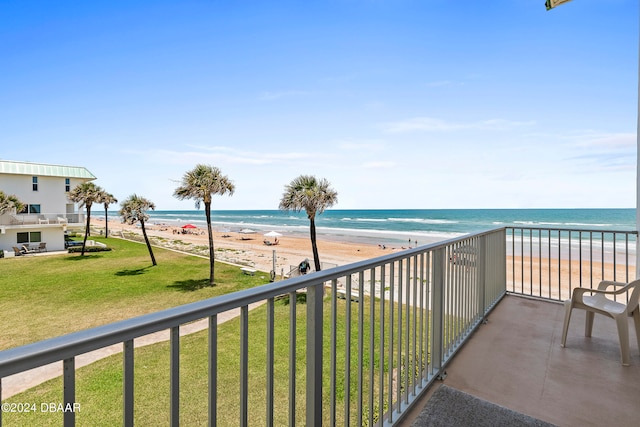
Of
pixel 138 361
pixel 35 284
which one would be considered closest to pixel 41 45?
pixel 35 284

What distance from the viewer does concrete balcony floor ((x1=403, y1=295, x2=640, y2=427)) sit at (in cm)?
194

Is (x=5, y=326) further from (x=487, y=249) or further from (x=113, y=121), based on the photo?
(x=113, y=121)

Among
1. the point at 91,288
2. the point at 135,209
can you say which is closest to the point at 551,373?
the point at 91,288

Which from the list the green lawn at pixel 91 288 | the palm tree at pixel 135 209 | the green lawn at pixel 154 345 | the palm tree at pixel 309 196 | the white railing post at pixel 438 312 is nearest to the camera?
the white railing post at pixel 438 312

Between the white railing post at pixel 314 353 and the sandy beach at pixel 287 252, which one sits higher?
the white railing post at pixel 314 353

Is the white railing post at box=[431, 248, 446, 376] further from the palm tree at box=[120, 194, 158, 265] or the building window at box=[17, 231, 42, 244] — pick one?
the building window at box=[17, 231, 42, 244]

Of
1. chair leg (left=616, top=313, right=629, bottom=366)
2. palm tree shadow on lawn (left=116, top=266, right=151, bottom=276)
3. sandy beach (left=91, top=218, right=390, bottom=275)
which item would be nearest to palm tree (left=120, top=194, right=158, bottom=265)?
palm tree shadow on lawn (left=116, top=266, right=151, bottom=276)

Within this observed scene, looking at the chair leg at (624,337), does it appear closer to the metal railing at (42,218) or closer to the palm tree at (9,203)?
the palm tree at (9,203)

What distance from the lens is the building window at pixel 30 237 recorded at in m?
21.0

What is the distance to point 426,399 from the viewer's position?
2057 millimetres

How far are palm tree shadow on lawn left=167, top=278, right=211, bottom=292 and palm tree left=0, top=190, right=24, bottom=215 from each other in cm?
1347

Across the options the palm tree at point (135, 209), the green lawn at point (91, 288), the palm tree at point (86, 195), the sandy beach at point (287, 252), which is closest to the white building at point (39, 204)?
the palm tree at point (86, 195)

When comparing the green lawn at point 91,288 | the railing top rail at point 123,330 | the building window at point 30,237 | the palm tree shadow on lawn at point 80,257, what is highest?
the railing top rail at point 123,330

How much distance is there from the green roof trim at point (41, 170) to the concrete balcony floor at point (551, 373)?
27.5m
